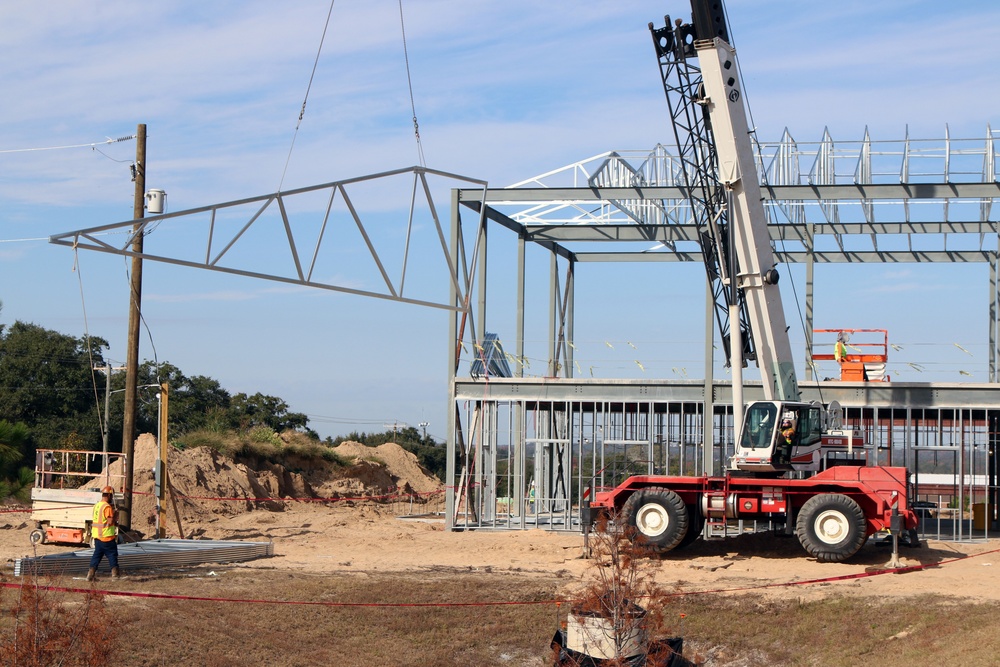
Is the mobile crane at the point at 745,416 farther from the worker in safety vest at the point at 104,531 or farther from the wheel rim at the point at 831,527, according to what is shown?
the worker in safety vest at the point at 104,531

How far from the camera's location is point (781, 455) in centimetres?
2367

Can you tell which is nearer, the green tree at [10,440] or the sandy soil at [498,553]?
the sandy soil at [498,553]

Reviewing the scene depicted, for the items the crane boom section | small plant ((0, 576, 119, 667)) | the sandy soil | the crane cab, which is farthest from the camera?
the crane boom section

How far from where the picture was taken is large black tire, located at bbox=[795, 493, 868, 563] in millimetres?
22219

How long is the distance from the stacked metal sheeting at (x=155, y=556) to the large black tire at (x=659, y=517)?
7.43m

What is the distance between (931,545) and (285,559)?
13498mm

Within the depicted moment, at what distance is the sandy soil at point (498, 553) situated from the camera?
20.3 metres

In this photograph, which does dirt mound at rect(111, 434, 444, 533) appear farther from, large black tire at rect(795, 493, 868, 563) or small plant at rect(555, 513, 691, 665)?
small plant at rect(555, 513, 691, 665)

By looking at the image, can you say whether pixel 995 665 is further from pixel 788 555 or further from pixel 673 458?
pixel 673 458

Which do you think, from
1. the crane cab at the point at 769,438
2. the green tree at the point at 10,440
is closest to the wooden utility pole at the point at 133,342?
the green tree at the point at 10,440

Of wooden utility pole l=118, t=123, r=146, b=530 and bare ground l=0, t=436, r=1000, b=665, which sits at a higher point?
wooden utility pole l=118, t=123, r=146, b=530

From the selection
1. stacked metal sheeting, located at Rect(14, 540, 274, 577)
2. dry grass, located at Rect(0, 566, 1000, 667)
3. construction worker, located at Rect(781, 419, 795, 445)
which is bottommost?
dry grass, located at Rect(0, 566, 1000, 667)

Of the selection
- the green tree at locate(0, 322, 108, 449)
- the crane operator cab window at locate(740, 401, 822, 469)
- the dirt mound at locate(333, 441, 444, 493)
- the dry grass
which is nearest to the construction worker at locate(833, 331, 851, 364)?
the crane operator cab window at locate(740, 401, 822, 469)

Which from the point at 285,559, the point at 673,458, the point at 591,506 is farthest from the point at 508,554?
the point at 673,458
